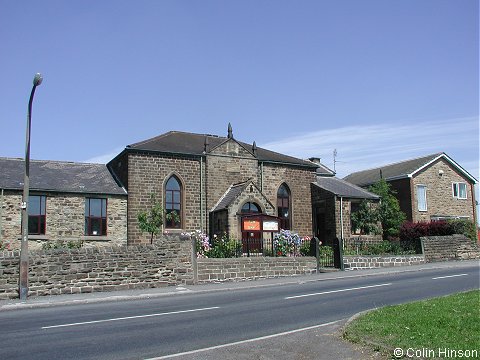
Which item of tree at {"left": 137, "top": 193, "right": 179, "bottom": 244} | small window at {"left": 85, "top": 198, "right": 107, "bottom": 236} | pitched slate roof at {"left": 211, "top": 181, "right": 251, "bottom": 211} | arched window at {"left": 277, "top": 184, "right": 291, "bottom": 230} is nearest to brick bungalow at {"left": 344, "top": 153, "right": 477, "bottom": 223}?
arched window at {"left": 277, "top": 184, "right": 291, "bottom": 230}

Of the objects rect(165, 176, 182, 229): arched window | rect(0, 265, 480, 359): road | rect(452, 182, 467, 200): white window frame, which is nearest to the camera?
rect(0, 265, 480, 359): road

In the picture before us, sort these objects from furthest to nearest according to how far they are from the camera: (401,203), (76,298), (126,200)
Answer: (401,203), (126,200), (76,298)

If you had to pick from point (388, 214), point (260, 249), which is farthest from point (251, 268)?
point (388, 214)

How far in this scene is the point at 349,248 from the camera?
2809 cm

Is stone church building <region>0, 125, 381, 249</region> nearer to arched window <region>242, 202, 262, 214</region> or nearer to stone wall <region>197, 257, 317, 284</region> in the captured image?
arched window <region>242, 202, 262, 214</region>

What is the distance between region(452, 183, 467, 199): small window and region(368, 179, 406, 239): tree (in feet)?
28.1

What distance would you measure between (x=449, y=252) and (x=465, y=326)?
22.8 m

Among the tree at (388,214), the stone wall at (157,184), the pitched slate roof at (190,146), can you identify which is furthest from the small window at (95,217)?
the tree at (388,214)

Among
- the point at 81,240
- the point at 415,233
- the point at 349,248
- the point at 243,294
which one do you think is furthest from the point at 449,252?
the point at 81,240

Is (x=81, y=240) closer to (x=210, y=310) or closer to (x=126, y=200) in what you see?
(x=126, y=200)

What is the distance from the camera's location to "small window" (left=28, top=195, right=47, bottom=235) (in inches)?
1053

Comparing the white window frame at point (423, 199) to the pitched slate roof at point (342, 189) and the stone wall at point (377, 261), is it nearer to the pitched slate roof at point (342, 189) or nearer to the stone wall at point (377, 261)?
the pitched slate roof at point (342, 189)

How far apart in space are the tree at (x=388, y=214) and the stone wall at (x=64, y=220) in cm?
1841

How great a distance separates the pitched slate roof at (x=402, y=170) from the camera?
139 ft
